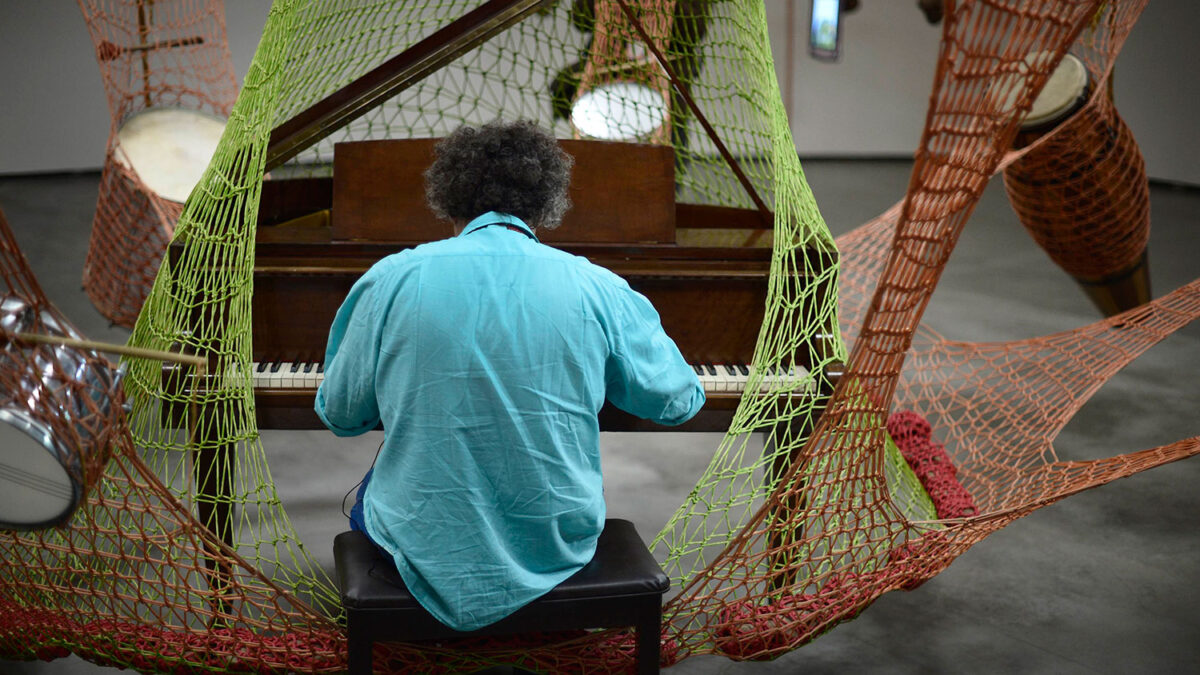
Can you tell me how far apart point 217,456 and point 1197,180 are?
8.10 meters

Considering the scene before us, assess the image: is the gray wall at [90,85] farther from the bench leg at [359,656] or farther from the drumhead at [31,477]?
the drumhead at [31,477]

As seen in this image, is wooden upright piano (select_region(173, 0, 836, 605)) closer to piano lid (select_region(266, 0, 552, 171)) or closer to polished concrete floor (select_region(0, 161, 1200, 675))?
piano lid (select_region(266, 0, 552, 171))

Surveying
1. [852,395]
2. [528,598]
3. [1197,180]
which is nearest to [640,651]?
[528,598]

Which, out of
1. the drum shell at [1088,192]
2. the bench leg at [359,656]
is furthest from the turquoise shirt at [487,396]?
the drum shell at [1088,192]

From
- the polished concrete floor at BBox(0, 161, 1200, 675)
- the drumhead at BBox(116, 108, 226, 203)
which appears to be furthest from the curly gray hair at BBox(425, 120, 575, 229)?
the drumhead at BBox(116, 108, 226, 203)

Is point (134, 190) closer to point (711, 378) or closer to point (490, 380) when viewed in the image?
point (711, 378)

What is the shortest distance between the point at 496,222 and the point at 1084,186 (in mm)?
2906

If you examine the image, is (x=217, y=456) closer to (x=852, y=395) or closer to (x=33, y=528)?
(x=33, y=528)

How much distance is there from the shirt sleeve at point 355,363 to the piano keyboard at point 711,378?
2.13ft

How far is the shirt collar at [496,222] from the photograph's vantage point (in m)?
1.89

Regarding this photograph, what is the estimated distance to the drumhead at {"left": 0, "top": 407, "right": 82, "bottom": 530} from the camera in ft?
5.54

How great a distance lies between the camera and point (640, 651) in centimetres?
198

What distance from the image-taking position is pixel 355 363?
6.20 feet

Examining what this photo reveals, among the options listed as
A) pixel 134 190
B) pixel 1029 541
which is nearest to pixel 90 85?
pixel 134 190
